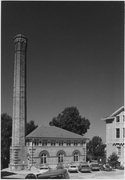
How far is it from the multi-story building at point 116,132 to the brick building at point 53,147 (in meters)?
1.94

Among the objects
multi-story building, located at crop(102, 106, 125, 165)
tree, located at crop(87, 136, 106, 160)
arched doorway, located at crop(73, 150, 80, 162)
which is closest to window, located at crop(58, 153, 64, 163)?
arched doorway, located at crop(73, 150, 80, 162)

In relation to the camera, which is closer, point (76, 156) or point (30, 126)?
point (76, 156)

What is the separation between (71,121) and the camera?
30.4 meters

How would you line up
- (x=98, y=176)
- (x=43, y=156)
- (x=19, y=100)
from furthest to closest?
(x=19, y=100), (x=43, y=156), (x=98, y=176)

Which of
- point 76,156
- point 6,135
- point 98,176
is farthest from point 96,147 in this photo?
point 98,176

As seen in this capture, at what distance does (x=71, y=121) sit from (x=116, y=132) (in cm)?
701

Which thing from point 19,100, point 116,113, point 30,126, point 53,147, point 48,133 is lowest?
point 53,147

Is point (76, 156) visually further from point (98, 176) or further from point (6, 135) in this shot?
point (98, 176)

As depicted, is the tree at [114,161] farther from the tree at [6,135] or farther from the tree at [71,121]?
the tree at [6,135]

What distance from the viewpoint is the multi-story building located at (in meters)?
23.5

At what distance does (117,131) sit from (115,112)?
5.01ft

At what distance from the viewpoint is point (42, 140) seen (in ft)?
75.2

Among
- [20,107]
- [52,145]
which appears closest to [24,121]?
[20,107]

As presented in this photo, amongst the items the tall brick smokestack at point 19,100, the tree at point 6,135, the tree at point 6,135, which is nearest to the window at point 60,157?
the tall brick smokestack at point 19,100
